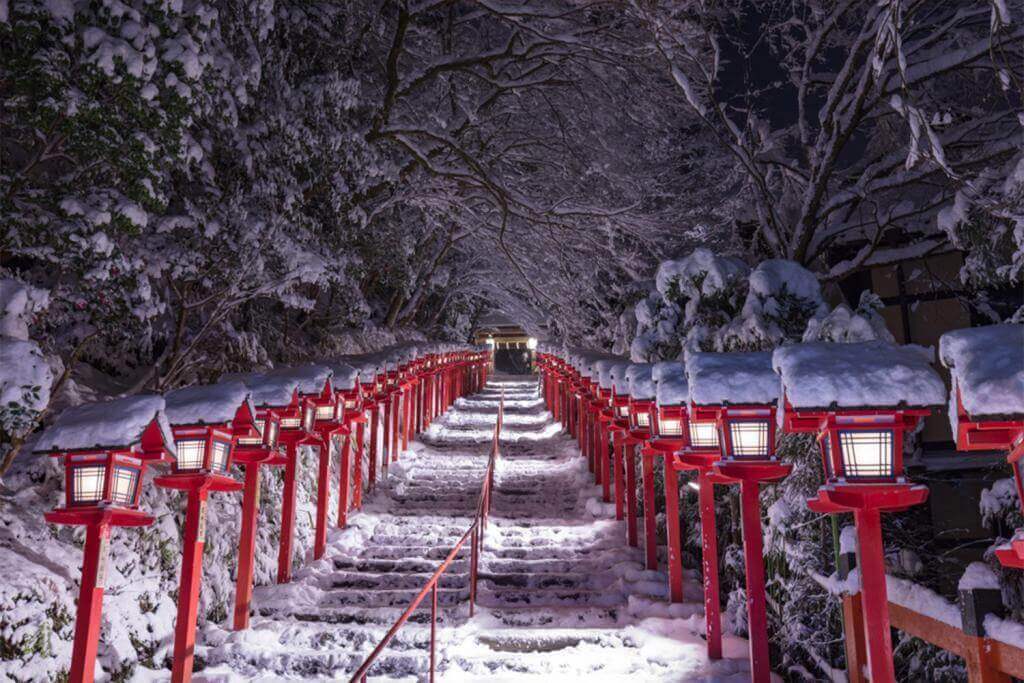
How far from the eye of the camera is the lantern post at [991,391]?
324 centimetres

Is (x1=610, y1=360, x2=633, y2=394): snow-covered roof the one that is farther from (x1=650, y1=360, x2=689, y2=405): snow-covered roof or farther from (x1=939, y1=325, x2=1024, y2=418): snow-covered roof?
(x1=939, y1=325, x2=1024, y2=418): snow-covered roof

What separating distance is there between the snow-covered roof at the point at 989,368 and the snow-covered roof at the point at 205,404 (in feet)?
19.5

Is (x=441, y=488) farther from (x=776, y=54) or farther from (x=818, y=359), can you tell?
(x=818, y=359)

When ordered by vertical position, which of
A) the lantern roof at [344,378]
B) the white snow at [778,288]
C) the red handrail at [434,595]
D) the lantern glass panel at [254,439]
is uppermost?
the white snow at [778,288]

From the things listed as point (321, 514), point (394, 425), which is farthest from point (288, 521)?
point (394, 425)

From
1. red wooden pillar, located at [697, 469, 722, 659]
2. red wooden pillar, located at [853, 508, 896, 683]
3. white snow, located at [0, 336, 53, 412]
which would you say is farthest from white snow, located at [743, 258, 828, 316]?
white snow, located at [0, 336, 53, 412]

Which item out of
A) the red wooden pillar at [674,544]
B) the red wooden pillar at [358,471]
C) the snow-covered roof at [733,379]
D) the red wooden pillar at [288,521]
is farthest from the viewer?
the red wooden pillar at [358,471]

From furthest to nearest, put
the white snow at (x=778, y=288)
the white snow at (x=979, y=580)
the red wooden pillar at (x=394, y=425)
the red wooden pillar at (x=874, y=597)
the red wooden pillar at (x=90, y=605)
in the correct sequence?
the red wooden pillar at (x=394, y=425) → the white snow at (x=778, y=288) → the red wooden pillar at (x=90, y=605) → the red wooden pillar at (x=874, y=597) → the white snow at (x=979, y=580)

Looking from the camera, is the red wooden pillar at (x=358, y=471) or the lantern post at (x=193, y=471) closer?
the lantern post at (x=193, y=471)

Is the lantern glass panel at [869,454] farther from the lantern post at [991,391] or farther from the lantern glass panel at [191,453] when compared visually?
the lantern glass panel at [191,453]

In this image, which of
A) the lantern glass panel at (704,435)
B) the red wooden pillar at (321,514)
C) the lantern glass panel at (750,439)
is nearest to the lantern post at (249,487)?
the red wooden pillar at (321,514)

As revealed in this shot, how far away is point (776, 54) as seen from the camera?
34.6 feet

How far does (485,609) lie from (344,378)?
463 cm

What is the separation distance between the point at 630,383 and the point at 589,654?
351 cm
